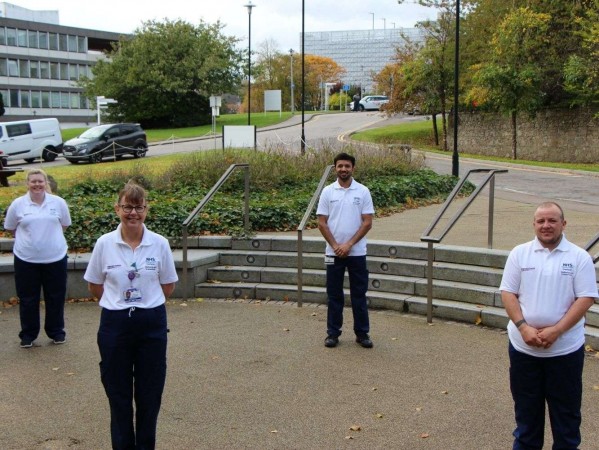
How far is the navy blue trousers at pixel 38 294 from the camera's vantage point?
A: 7.35 m

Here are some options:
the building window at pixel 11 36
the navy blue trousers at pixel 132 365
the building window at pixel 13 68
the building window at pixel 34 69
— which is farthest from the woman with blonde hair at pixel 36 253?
the building window at pixel 34 69

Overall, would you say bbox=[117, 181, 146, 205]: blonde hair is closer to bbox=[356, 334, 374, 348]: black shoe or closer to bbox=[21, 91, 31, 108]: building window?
bbox=[356, 334, 374, 348]: black shoe

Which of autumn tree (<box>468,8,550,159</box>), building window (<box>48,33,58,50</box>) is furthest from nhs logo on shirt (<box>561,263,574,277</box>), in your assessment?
building window (<box>48,33,58,50</box>)

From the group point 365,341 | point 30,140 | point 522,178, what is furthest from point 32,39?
point 365,341

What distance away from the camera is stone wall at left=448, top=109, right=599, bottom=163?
3300 centimetres

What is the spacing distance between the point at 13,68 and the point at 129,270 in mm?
80801

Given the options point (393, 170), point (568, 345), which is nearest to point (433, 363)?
point (568, 345)

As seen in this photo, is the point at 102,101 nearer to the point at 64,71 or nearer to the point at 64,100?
the point at 64,100

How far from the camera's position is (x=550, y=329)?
414 cm

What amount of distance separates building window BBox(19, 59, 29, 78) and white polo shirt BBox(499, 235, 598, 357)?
82.0 meters

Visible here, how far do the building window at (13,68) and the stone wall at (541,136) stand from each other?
5437cm

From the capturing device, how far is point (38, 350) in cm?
730

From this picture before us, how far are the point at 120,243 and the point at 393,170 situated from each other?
12.9m

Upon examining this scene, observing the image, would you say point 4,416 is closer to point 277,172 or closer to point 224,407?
point 224,407
